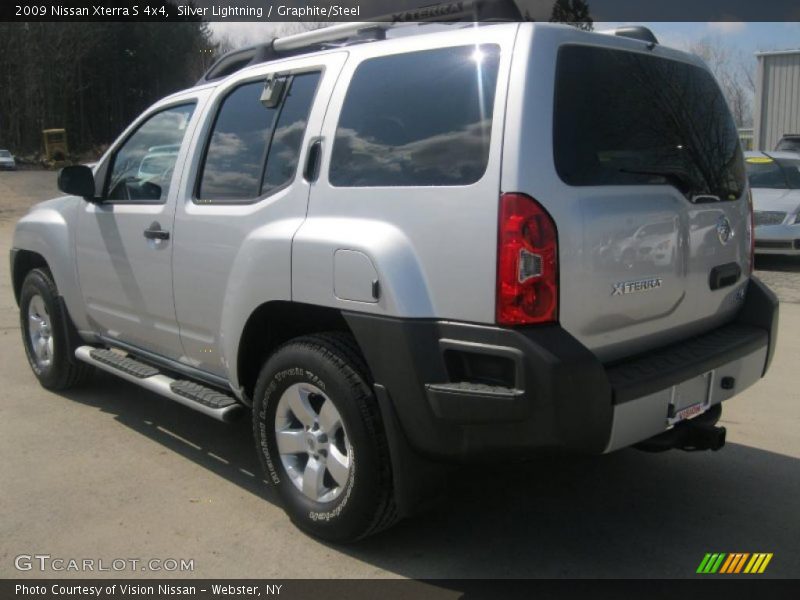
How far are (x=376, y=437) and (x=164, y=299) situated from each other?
1702 millimetres

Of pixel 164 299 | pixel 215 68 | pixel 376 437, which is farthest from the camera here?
pixel 215 68

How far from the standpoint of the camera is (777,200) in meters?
11.6

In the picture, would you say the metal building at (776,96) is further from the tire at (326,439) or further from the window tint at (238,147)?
the tire at (326,439)

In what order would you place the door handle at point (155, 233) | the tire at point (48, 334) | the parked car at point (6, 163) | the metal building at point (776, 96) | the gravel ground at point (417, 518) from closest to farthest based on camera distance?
the gravel ground at point (417, 518) → the door handle at point (155, 233) → the tire at point (48, 334) → the metal building at point (776, 96) → the parked car at point (6, 163)

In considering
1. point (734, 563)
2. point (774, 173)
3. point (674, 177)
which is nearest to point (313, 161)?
point (674, 177)

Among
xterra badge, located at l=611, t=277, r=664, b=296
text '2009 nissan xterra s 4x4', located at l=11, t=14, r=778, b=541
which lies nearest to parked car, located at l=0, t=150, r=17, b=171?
text '2009 nissan xterra s 4x4', located at l=11, t=14, r=778, b=541

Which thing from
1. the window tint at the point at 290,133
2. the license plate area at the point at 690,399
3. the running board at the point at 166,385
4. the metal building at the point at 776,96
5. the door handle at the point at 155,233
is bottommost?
the running board at the point at 166,385

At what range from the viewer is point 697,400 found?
3326mm

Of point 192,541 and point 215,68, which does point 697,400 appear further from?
point 215,68

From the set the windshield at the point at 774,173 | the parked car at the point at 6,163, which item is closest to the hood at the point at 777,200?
the windshield at the point at 774,173

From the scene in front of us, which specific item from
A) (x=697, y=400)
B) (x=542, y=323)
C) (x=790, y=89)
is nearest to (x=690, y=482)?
(x=697, y=400)

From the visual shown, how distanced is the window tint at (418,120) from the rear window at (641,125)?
0.28 meters

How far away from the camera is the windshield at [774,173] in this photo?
1223 centimetres

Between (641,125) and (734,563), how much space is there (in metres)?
1.83
